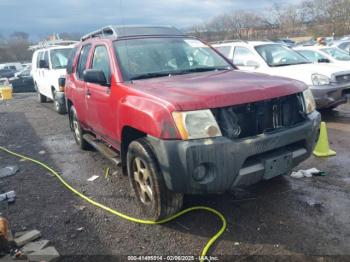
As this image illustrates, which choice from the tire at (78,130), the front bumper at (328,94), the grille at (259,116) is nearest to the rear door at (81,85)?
the tire at (78,130)

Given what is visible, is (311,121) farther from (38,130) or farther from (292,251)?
(38,130)

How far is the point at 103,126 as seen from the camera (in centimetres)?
436

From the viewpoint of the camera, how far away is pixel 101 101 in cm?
422

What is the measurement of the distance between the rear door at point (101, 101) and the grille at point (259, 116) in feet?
4.90

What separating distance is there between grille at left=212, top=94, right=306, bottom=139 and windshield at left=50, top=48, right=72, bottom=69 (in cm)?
822

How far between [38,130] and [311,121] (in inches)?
275

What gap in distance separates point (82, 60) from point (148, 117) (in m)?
2.86

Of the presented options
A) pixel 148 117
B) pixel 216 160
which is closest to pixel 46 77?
pixel 148 117

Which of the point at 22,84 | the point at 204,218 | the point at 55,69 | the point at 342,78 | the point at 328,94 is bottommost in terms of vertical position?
the point at 204,218

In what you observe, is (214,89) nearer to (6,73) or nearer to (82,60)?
(82,60)

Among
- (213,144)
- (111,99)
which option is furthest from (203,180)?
A: (111,99)

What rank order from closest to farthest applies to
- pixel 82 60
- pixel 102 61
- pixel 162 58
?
pixel 162 58 < pixel 102 61 < pixel 82 60

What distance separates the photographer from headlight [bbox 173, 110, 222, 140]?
2.80 metres

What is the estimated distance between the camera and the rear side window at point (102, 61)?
13.6 feet
